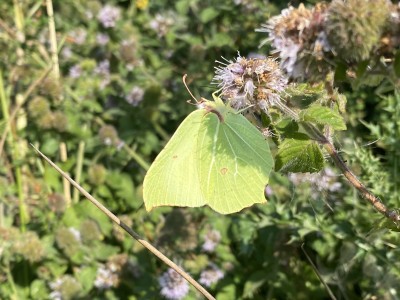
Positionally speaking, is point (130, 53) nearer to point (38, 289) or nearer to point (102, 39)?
point (102, 39)

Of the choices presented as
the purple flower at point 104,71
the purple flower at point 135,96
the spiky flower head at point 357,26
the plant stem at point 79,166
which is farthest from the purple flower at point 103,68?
the spiky flower head at point 357,26

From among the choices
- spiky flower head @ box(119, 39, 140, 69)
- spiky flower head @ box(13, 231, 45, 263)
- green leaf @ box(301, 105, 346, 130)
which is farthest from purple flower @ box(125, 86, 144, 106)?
green leaf @ box(301, 105, 346, 130)

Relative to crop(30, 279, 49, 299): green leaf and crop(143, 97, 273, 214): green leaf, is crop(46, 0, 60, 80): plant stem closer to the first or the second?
crop(30, 279, 49, 299): green leaf

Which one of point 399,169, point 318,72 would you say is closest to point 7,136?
point 399,169

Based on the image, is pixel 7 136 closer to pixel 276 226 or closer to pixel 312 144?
pixel 276 226

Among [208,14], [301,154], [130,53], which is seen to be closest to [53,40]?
[130,53]

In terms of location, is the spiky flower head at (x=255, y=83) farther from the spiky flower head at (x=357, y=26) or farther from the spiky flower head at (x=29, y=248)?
the spiky flower head at (x=29, y=248)
